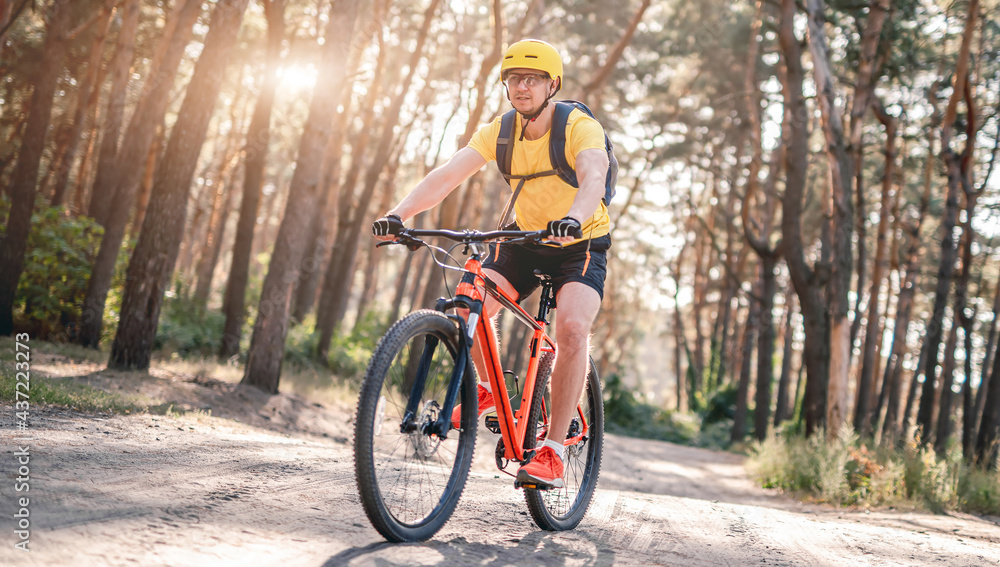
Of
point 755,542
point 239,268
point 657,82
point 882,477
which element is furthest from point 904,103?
point 755,542

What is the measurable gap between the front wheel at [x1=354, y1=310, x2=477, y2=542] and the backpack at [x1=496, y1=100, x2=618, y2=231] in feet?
3.40

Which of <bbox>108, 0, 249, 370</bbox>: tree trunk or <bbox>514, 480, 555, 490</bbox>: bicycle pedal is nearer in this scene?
<bbox>514, 480, 555, 490</bbox>: bicycle pedal

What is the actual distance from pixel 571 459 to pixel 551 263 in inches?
48.2

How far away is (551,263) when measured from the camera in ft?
13.3

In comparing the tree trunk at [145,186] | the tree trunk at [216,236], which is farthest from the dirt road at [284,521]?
the tree trunk at [216,236]

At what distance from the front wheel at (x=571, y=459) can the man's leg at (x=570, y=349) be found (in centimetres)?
13

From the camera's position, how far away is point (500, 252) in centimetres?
414

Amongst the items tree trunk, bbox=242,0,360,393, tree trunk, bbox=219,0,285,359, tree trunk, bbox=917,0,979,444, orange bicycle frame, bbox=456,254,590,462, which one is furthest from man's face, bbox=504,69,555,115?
tree trunk, bbox=917,0,979,444

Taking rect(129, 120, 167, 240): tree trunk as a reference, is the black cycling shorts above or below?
below

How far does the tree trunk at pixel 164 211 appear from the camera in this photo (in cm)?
899

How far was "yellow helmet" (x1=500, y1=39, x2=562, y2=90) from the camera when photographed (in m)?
3.79

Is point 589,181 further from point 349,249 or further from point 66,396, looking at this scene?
point 349,249

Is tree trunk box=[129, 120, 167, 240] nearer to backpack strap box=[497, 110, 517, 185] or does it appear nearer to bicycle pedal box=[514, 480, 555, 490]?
backpack strap box=[497, 110, 517, 185]

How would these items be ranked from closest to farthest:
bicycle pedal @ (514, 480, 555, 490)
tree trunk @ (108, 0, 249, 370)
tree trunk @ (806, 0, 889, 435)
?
bicycle pedal @ (514, 480, 555, 490), tree trunk @ (108, 0, 249, 370), tree trunk @ (806, 0, 889, 435)
